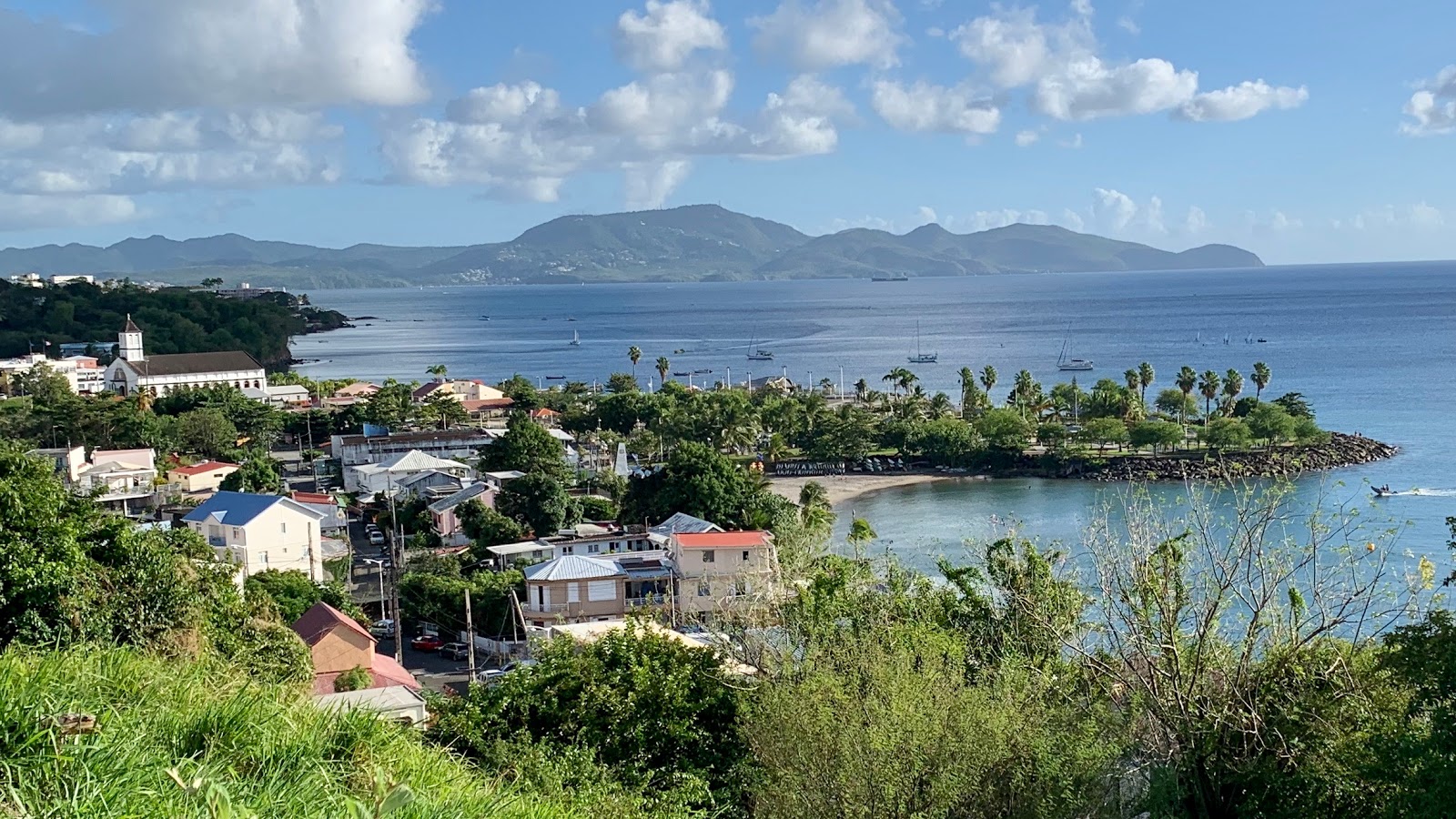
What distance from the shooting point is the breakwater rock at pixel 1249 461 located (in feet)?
112

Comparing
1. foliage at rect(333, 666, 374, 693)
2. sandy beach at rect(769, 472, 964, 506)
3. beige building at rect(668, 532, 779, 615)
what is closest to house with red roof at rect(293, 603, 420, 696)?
foliage at rect(333, 666, 374, 693)

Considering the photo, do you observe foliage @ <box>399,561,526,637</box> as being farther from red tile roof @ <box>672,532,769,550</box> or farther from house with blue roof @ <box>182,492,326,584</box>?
red tile roof @ <box>672,532,769,550</box>

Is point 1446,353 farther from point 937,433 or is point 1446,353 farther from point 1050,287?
point 1050,287

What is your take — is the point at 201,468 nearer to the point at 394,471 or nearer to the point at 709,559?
the point at 394,471

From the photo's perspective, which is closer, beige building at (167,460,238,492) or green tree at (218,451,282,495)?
green tree at (218,451,282,495)

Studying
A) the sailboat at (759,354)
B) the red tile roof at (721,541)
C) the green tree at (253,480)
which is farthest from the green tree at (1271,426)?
the sailboat at (759,354)

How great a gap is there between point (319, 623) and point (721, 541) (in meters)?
7.10

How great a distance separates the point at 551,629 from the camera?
41.3 feet

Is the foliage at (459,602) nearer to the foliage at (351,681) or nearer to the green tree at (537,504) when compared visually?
the green tree at (537,504)

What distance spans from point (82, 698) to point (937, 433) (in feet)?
113

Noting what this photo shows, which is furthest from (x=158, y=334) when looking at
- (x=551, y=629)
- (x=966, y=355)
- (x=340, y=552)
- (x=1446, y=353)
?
(x=1446, y=353)

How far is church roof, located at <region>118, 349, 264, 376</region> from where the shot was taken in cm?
5270

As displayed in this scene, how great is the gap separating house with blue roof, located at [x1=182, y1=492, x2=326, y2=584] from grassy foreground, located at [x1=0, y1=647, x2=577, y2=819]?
1589cm

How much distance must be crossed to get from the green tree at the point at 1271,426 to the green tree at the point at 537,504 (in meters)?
22.1
